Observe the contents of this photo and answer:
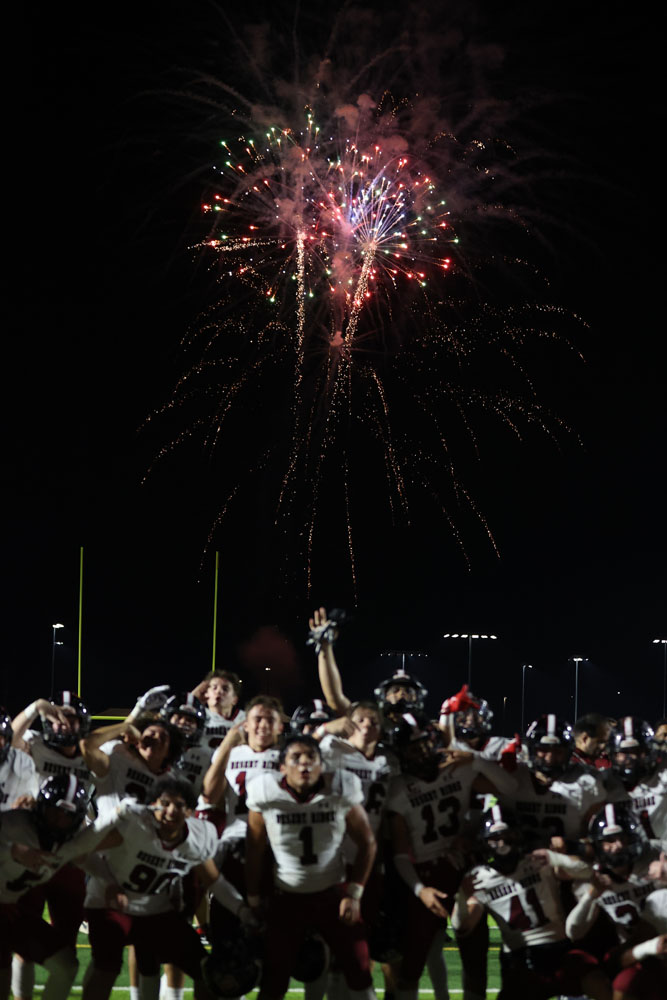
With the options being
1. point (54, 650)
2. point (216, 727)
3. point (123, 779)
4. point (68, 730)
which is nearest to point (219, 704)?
point (216, 727)

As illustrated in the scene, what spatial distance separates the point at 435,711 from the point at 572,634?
12265 millimetres

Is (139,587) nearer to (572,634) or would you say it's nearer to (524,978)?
(572,634)

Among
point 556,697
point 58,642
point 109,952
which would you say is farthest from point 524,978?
point 556,697

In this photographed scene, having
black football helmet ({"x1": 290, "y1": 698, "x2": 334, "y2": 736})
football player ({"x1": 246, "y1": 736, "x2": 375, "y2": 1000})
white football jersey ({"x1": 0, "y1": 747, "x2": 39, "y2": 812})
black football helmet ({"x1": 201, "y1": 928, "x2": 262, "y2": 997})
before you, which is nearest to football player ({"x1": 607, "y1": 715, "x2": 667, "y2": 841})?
football player ({"x1": 246, "y1": 736, "x2": 375, "y2": 1000})

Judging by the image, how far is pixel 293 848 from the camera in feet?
19.8

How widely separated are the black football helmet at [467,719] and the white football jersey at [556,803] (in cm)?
80

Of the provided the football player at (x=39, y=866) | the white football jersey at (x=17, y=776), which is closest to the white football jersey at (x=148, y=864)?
the football player at (x=39, y=866)

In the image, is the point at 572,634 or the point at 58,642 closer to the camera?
the point at 58,642

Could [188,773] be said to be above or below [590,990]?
above

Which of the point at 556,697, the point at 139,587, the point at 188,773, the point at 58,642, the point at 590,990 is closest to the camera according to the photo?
the point at 590,990

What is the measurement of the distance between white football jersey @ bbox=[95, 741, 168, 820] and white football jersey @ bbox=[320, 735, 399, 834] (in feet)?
2.87

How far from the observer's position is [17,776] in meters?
6.68

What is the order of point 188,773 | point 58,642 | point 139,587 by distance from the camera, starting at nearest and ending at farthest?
point 188,773 → point 58,642 → point 139,587

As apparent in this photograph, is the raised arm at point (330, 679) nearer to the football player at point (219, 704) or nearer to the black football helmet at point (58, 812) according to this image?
the football player at point (219, 704)
